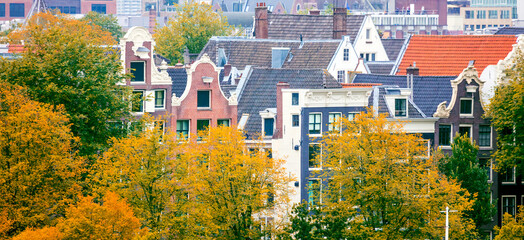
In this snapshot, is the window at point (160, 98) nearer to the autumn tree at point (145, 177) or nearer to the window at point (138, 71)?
the window at point (138, 71)

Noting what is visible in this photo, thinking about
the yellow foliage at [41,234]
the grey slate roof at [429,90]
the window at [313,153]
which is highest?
the grey slate roof at [429,90]

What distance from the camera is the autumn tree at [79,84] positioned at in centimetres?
9712

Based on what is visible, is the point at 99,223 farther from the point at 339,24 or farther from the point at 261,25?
the point at 261,25

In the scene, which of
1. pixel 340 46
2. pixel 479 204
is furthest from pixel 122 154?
pixel 340 46

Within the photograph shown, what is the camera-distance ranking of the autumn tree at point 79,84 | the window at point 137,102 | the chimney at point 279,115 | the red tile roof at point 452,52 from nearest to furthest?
the autumn tree at point 79,84, the window at point 137,102, the chimney at point 279,115, the red tile roof at point 452,52

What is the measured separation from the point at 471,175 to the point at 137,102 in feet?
84.1

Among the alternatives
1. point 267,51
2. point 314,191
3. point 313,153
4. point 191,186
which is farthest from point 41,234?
point 267,51

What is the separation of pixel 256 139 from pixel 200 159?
29.0 feet

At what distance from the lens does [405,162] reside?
309 ft

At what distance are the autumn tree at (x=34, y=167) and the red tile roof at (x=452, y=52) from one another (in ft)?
163

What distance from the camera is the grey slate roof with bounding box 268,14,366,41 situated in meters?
155

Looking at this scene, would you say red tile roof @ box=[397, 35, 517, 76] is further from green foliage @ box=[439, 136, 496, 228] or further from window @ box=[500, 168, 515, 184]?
green foliage @ box=[439, 136, 496, 228]

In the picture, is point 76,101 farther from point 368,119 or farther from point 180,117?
point 368,119

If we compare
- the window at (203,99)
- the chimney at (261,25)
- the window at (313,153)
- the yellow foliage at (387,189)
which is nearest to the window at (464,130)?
the yellow foliage at (387,189)
